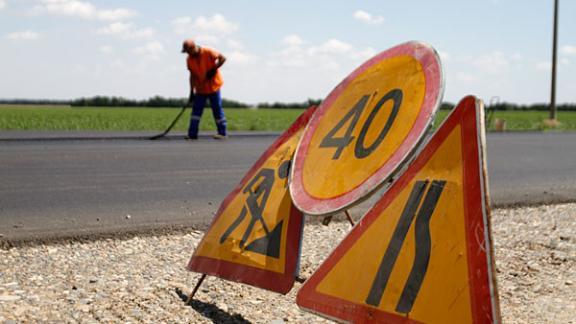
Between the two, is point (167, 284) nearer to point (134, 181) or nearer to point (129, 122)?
point (134, 181)

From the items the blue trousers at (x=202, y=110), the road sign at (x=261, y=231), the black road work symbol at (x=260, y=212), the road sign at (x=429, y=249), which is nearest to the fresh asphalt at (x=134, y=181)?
the blue trousers at (x=202, y=110)

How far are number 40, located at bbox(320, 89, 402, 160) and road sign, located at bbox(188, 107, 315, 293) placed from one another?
0.36 metres

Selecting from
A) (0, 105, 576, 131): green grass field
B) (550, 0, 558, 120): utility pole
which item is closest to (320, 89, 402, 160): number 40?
(0, 105, 576, 131): green grass field

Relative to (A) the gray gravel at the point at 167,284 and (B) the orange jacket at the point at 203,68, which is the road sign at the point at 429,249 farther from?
(B) the orange jacket at the point at 203,68

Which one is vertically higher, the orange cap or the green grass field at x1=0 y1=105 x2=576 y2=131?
the orange cap

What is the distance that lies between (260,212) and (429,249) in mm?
1286

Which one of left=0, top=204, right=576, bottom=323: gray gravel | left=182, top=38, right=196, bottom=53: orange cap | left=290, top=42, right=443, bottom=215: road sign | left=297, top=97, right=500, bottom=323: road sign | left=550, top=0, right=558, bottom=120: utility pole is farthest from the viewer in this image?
left=550, top=0, right=558, bottom=120: utility pole

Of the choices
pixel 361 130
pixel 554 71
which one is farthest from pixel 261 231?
pixel 554 71

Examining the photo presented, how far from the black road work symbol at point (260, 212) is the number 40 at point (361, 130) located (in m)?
0.37

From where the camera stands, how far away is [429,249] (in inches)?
109

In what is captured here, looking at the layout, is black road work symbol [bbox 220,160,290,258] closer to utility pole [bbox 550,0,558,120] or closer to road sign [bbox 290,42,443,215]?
road sign [bbox 290,42,443,215]

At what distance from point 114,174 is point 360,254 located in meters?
6.25

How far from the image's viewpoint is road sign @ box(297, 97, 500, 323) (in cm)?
260

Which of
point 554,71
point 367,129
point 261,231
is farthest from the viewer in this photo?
point 554,71
